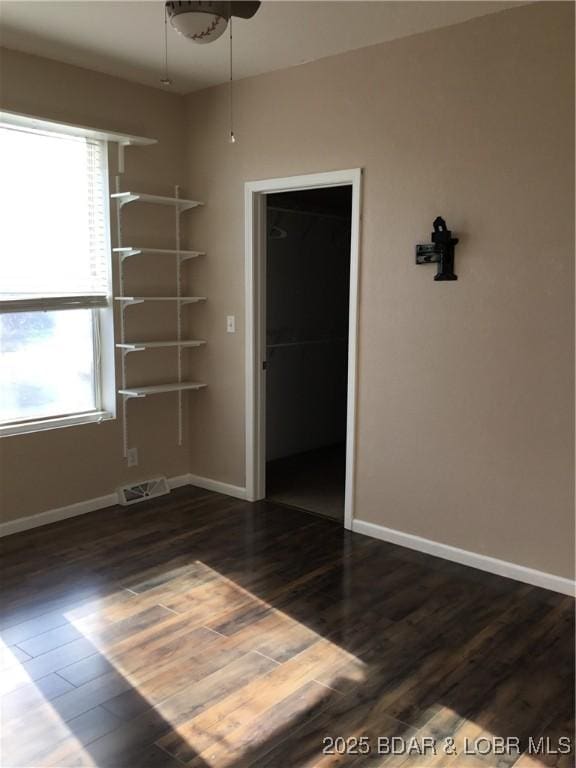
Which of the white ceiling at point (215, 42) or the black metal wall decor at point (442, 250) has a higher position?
the white ceiling at point (215, 42)

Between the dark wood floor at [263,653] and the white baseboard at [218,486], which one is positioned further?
the white baseboard at [218,486]

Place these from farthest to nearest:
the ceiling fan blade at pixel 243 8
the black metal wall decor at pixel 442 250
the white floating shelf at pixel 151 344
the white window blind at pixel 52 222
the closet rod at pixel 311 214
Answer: the closet rod at pixel 311 214 < the white floating shelf at pixel 151 344 < the white window blind at pixel 52 222 < the black metal wall decor at pixel 442 250 < the ceiling fan blade at pixel 243 8

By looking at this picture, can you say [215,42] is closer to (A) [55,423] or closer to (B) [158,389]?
(B) [158,389]

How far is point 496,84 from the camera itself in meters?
3.29

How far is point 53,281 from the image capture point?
4.12 m

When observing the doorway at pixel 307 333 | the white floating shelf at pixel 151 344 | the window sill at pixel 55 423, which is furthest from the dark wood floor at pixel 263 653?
the doorway at pixel 307 333

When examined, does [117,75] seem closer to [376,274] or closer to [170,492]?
[376,274]

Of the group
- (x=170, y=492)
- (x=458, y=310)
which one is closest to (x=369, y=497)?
(x=458, y=310)

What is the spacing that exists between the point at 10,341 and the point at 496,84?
296 centimetres

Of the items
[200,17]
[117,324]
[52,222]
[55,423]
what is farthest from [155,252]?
[200,17]

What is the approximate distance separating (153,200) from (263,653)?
9.56ft

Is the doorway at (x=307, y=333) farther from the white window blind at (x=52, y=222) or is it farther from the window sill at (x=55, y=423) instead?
the white window blind at (x=52, y=222)

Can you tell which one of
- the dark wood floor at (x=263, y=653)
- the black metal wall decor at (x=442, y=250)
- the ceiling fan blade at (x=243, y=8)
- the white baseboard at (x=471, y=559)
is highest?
the ceiling fan blade at (x=243, y=8)

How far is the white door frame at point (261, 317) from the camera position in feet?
12.9
